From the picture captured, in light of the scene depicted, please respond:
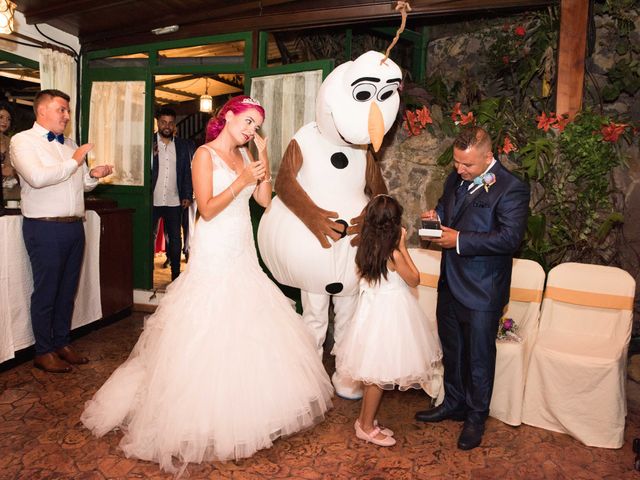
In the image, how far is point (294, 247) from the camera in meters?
3.03

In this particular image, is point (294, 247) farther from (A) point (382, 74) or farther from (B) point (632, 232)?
(B) point (632, 232)

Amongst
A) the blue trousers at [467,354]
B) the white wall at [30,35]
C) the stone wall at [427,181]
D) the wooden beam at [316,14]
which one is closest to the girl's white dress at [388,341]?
the blue trousers at [467,354]

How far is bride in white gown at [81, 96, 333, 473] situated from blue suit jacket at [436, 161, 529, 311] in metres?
0.85

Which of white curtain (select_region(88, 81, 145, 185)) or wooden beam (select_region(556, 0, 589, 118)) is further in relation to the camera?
white curtain (select_region(88, 81, 145, 185))

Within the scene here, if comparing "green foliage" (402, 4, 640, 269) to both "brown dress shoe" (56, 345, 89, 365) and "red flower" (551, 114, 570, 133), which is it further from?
"brown dress shoe" (56, 345, 89, 365)

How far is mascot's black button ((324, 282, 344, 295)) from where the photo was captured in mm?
3047

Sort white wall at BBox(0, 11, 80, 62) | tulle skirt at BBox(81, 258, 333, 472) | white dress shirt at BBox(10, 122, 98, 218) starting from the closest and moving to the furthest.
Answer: tulle skirt at BBox(81, 258, 333, 472), white dress shirt at BBox(10, 122, 98, 218), white wall at BBox(0, 11, 80, 62)

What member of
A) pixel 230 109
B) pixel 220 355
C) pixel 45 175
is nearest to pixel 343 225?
pixel 230 109

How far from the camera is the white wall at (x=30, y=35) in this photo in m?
4.54

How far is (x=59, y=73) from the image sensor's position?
4.89 m

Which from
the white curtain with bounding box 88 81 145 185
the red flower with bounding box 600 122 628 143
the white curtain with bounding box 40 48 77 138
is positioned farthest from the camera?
the white curtain with bounding box 88 81 145 185

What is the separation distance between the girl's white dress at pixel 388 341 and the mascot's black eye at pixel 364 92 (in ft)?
3.36

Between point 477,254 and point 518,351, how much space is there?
69cm

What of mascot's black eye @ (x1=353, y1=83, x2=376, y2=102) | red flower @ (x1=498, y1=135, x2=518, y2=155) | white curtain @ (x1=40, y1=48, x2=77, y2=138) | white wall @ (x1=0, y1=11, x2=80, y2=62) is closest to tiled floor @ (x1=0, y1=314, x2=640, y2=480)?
mascot's black eye @ (x1=353, y1=83, x2=376, y2=102)
